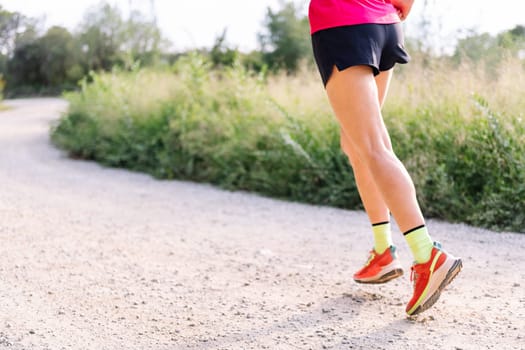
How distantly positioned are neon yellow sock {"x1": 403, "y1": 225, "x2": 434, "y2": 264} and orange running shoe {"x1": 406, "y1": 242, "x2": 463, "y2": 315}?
0.8 inches

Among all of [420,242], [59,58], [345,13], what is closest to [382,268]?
[420,242]

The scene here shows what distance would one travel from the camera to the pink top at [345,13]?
2.27 m

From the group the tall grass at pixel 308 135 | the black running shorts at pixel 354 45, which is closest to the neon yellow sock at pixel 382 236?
the black running shorts at pixel 354 45

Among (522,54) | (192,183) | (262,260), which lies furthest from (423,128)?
(192,183)

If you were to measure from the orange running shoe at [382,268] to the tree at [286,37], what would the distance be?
810 cm

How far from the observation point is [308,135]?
19.8ft

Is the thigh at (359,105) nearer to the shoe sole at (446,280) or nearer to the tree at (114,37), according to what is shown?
the shoe sole at (446,280)

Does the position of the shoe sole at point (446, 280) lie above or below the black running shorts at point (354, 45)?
below

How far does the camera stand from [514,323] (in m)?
2.35

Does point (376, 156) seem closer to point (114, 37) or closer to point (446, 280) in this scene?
point (446, 280)

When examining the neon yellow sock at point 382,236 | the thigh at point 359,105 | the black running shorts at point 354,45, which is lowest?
the neon yellow sock at point 382,236

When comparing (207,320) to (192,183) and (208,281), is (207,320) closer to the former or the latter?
(208,281)

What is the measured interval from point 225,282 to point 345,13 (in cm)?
154

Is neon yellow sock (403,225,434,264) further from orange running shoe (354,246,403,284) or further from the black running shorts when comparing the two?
the black running shorts
